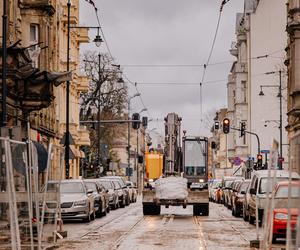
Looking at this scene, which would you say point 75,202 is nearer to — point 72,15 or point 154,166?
point 154,166

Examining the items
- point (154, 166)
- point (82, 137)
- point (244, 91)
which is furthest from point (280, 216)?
point (244, 91)

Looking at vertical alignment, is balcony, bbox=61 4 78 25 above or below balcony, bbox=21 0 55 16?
above

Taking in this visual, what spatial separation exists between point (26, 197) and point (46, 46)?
3492 cm

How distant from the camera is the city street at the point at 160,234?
24.3 meters

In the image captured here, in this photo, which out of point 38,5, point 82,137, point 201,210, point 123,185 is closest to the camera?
point 201,210

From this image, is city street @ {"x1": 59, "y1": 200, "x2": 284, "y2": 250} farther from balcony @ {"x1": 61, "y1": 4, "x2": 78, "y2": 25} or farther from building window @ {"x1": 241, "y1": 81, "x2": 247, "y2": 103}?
building window @ {"x1": 241, "y1": 81, "x2": 247, "y2": 103}

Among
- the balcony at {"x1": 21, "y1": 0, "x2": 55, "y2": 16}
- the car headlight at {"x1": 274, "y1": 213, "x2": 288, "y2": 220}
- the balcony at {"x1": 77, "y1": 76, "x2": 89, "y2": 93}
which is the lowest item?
the car headlight at {"x1": 274, "y1": 213, "x2": 288, "y2": 220}

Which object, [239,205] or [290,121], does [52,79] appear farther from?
[290,121]

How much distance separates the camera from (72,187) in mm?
37875

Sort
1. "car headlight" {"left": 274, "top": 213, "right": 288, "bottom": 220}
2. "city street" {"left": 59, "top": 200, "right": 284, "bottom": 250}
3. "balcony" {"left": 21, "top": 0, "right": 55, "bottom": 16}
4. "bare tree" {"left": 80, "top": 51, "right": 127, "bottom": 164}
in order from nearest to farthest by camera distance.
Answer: "car headlight" {"left": 274, "top": 213, "right": 288, "bottom": 220} < "city street" {"left": 59, "top": 200, "right": 284, "bottom": 250} < "balcony" {"left": 21, "top": 0, "right": 55, "bottom": 16} < "bare tree" {"left": 80, "top": 51, "right": 127, "bottom": 164}

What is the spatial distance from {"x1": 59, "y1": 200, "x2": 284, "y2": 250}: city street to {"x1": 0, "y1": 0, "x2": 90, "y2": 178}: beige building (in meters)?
10.4

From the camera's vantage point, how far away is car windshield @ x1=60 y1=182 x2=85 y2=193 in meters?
37.6

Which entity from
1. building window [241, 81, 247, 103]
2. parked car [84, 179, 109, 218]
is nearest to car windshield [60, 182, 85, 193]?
parked car [84, 179, 109, 218]

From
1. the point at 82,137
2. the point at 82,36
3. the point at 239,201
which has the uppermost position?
the point at 82,36
